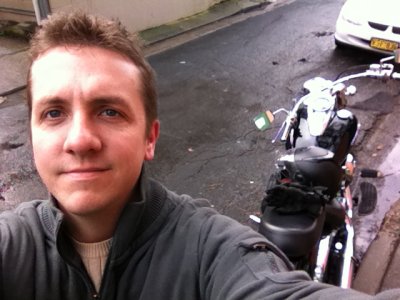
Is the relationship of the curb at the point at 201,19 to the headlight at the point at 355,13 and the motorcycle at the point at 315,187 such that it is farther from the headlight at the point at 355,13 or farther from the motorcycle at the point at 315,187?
the motorcycle at the point at 315,187

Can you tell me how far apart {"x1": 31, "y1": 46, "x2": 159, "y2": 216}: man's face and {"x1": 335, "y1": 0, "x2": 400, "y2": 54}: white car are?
595 cm

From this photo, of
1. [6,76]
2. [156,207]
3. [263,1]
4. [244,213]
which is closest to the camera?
[156,207]

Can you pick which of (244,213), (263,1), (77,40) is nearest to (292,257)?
(77,40)

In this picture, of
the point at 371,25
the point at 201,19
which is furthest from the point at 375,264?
the point at 201,19

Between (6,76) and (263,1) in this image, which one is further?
(263,1)

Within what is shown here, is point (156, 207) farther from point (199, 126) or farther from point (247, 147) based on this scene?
point (199, 126)

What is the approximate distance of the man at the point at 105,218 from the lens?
126cm

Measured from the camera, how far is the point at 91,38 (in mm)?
1363

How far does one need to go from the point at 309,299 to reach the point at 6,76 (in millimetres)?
6922

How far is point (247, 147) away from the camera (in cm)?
497

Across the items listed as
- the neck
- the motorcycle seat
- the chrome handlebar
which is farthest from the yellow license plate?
the neck

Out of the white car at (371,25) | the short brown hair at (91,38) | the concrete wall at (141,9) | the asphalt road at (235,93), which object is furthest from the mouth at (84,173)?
the concrete wall at (141,9)

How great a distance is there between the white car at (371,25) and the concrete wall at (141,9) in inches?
144

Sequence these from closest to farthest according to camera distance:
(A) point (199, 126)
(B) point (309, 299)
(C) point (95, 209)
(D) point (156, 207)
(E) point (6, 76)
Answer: (B) point (309, 299), (C) point (95, 209), (D) point (156, 207), (A) point (199, 126), (E) point (6, 76)
